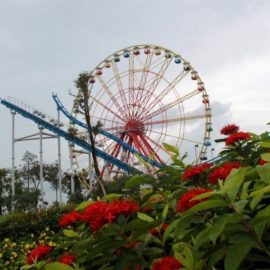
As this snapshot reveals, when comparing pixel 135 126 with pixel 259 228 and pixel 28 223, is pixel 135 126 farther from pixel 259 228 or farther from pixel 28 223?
pixel 259 228

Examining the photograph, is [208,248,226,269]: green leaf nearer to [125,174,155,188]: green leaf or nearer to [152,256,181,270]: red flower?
[152,256,181,270]: red flower

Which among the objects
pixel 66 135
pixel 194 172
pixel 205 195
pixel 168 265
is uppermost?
pixel 66 135

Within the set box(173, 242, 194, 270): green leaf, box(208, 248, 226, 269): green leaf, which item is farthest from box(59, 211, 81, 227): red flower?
box(208, 248, 226, 269): green leaf

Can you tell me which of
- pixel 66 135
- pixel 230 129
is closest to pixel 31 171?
pixel 66 135

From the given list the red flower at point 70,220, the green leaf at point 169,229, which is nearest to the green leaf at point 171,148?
the red flower at point 70,220

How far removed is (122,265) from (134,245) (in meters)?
0.07

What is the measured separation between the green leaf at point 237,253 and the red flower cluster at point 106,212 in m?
0.28

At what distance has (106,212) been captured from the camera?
3.76 feet

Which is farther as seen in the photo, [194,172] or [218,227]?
[194,172]

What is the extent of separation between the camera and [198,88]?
25.8 m

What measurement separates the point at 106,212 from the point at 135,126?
80.4 feet

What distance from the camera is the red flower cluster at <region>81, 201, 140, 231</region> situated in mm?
1137

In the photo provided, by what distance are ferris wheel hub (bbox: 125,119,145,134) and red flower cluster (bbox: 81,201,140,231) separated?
24351mm

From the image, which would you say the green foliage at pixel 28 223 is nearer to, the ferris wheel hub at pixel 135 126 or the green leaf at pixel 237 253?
the green leaf at pixel 237 253
